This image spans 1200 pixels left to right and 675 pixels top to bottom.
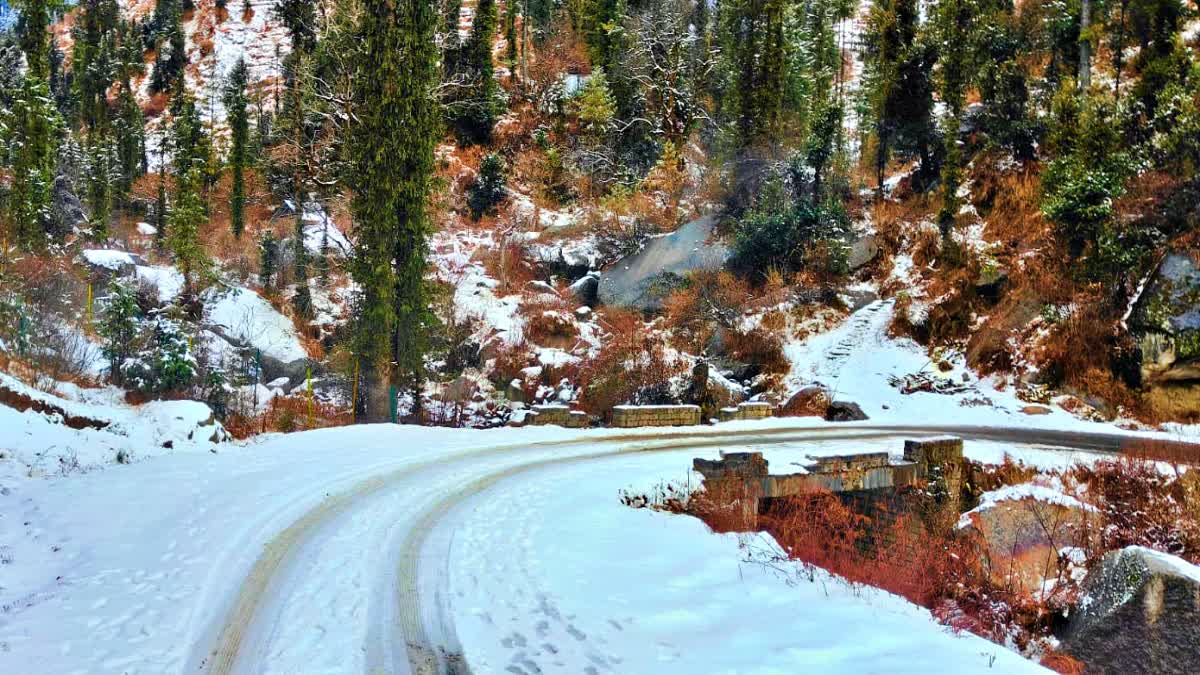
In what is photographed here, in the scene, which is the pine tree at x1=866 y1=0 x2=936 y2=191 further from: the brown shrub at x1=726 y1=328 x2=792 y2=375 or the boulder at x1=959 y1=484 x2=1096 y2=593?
the boulder at x1=959 y1=484 x2=1096 y2=593

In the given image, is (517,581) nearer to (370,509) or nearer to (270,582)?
(270,582)

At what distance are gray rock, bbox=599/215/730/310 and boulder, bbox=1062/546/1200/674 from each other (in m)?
23.0

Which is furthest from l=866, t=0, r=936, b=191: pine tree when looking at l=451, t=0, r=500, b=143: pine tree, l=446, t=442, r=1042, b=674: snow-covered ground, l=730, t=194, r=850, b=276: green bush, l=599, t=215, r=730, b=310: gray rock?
l=446, t=442, r=1042, b=674: snow-covered ground

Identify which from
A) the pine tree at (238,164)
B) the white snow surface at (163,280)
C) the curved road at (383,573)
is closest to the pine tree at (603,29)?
the pine tree at (238,164)

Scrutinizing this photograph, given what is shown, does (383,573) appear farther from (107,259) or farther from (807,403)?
(107,259)

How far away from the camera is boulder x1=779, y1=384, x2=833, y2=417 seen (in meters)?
20.3

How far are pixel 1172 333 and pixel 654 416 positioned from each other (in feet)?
44.9

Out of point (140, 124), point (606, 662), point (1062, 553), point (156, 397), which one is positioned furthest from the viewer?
point (140, 124)

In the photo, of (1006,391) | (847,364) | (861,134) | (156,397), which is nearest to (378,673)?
(156,397)

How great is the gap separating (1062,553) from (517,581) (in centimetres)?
809

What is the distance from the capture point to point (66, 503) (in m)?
7.88

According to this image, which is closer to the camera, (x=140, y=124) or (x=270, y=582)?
(x=270, y=582)

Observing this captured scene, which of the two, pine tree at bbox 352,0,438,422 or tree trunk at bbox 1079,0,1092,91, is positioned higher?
tree trunk at bbox 1079,0,1092,91

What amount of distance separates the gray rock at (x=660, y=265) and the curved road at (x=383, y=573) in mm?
17336
